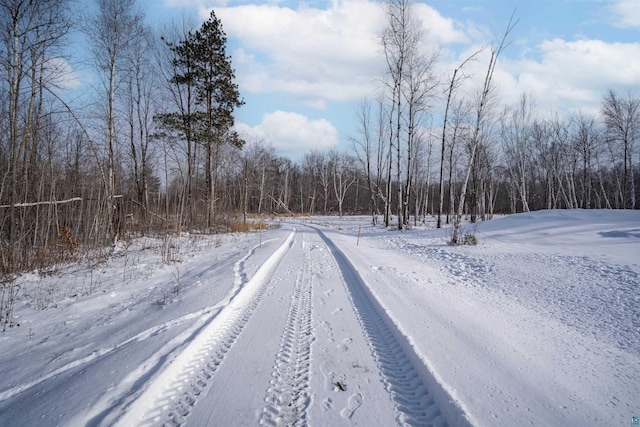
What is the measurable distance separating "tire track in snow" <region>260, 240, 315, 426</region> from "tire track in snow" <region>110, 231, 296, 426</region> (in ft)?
2.08

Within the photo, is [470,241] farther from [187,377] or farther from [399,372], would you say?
[187,377]

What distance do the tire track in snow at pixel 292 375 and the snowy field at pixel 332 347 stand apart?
0.7 inches

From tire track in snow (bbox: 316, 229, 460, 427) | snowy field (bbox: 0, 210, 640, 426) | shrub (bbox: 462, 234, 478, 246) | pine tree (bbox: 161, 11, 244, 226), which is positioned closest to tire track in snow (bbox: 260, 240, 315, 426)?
snowy field (bbox: 0, 210, 640, 426)

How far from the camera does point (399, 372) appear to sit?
114 inches

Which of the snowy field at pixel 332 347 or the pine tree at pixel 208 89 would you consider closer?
the snowy field at pixel 332 347

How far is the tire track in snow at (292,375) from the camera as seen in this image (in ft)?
7.41

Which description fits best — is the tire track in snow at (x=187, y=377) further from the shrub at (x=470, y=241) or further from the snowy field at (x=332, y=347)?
the shrub at (x=470, y=241)

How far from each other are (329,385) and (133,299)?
4874mm

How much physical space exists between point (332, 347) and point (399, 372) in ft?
2.67

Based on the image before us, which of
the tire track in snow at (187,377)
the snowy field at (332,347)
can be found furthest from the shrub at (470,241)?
Result: the tire track in snow at (187,377)

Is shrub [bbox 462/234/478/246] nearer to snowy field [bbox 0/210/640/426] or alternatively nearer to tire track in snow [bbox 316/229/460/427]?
snowy field [bbox 0/210/640/426]

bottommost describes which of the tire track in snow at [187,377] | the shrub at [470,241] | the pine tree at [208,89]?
the tire track in snow at [187,377]

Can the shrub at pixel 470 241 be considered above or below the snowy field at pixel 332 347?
above

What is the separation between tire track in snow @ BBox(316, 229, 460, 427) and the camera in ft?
7.61
